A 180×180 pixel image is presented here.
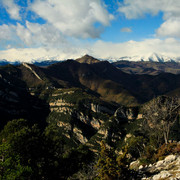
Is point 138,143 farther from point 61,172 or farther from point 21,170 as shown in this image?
point 21,170

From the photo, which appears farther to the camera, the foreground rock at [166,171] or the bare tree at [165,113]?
the bare tree at [165,113]

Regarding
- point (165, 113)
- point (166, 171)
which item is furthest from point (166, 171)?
point (165, 113)

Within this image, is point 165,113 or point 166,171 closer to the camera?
point 166,171

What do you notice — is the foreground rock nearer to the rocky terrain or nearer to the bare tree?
the rocky terrain

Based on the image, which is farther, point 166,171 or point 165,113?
point 165,113

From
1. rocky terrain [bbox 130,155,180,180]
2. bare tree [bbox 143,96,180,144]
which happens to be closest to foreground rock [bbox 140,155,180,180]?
rocky terrain [bbox 130,155,180,180]

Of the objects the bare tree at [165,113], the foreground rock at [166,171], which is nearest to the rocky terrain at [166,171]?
the foreground rock at [166,171]

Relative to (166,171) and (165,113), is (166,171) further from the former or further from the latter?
(165,113)

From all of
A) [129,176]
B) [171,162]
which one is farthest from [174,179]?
[171,162]

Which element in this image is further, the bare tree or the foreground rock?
the bare tree

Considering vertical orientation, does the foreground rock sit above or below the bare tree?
below

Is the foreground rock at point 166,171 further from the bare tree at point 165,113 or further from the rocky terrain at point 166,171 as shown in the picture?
the bare tree at point 165,113

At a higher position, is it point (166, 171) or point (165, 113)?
point (165, 113)

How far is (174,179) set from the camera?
26.3 meters
